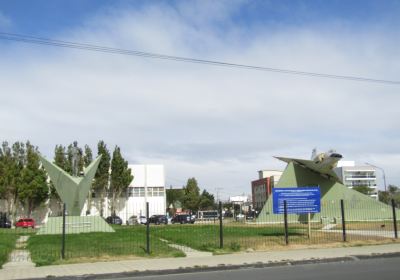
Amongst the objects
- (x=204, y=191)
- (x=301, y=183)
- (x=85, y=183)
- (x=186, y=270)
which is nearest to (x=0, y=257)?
(x=186, y=270)

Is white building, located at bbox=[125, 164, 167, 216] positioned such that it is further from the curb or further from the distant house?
the curb

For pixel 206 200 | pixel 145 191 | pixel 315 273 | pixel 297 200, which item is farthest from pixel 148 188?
pixel 315 273

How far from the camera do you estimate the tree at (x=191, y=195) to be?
10219cm

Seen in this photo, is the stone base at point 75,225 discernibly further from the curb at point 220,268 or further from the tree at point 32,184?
the tree at point 32,184

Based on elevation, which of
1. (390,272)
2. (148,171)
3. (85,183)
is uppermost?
(148,171)

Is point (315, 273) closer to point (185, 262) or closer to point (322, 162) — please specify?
point (185, 262)

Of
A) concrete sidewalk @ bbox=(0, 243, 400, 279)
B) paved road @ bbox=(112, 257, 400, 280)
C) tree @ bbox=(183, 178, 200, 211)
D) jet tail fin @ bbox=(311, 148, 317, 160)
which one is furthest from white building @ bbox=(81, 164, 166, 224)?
paved road @ bbox=(112, 257, 400, 280)

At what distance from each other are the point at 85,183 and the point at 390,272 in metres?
22.5

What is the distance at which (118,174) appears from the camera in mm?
76125

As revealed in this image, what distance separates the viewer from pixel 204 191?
117000 millimetres

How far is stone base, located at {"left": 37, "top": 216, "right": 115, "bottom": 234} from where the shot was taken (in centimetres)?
2875

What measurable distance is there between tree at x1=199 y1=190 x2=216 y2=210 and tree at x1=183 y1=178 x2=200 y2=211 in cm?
108

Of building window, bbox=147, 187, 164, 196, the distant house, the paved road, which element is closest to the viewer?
the paved road

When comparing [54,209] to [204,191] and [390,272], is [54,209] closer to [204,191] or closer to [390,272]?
[204,191]
